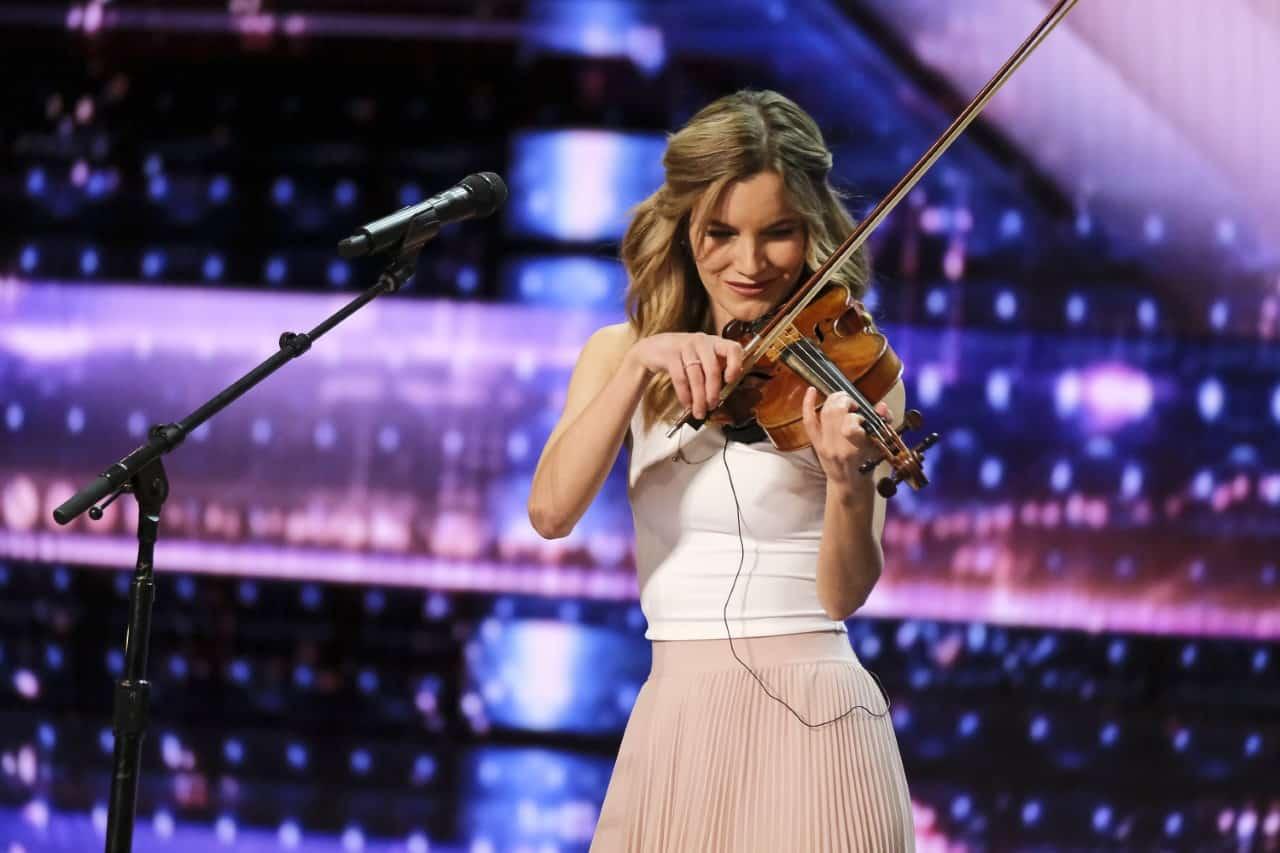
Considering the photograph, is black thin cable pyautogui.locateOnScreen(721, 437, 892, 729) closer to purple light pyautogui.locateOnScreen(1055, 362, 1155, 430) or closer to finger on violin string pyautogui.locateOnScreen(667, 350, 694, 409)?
finger on violin string pyautogui.locateOnScreen(667, 350, 694, 409)

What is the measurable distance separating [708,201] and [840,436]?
290 millimetres

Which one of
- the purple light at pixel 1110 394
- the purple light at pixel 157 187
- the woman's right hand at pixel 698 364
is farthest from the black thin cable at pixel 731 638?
the purple light at pixel 157 187

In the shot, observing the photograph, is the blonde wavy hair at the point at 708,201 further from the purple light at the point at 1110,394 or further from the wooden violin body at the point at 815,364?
the purple light at the point at 1110,394

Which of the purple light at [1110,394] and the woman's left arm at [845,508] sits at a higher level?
the purple light at [1110,394]

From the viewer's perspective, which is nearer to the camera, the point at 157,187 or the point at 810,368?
the point at 810,368

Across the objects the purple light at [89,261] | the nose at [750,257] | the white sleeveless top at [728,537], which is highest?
the purple light at [89,261]

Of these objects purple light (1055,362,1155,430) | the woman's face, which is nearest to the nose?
the woman's face

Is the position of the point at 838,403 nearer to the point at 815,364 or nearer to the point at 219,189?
the point at 815,364

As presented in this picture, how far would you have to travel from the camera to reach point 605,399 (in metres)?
1.42

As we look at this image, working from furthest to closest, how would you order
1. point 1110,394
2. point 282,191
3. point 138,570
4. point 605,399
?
point 282,191 < point 1110,394 < point 605,399 < point 138,570

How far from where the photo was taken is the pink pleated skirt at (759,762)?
4.50 ft

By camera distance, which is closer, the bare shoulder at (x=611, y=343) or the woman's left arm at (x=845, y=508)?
the woman's left arm at (x=845, y=508)

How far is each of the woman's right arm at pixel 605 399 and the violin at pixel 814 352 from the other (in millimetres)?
39

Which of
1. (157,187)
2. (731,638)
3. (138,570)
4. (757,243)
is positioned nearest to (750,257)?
(757,243)
